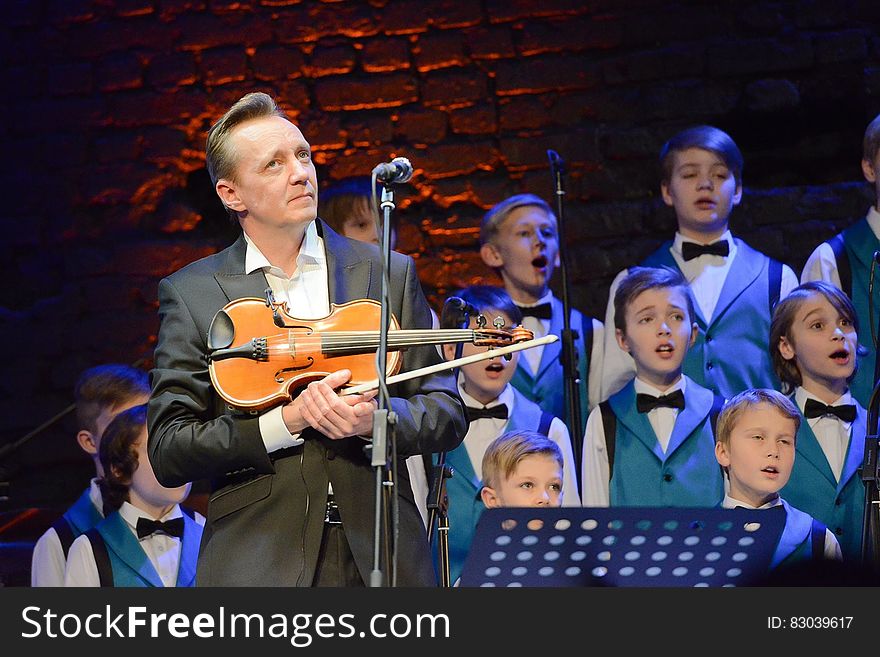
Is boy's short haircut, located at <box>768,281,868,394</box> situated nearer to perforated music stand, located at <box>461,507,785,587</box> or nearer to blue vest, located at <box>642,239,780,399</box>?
blue vest, located at <box>642,239,780,399</box>

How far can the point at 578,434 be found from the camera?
3758 mm

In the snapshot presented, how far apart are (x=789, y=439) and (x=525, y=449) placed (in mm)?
711

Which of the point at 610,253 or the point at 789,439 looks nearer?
the point at 789,439

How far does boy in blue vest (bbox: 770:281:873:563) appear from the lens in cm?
358

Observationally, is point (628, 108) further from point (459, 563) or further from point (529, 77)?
point (459, 563)

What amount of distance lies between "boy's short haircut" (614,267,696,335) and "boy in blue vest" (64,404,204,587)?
1.38 metres

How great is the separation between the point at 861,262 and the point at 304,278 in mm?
2162

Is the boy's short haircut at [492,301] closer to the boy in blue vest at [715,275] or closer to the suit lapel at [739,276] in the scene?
the boy in blue vest at [715,275]

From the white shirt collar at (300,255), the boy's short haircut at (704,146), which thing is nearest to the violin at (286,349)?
the white shirt collar at (300,255)

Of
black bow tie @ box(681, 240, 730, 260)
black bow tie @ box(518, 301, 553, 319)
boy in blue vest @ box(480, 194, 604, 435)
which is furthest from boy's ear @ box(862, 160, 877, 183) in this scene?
black bow tie @ box(518, 301, 553, 319)

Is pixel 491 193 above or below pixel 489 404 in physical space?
above

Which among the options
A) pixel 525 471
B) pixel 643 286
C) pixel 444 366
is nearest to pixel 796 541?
pixel 525 471

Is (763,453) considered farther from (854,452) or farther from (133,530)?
(133,530)

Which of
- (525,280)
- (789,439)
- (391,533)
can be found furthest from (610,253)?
(391,533)
